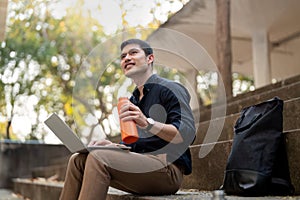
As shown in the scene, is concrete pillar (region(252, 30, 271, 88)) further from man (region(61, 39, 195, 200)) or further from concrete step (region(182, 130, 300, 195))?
man (region(61, 39, 195, 200))

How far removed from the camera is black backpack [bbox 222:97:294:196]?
2092 millimetres

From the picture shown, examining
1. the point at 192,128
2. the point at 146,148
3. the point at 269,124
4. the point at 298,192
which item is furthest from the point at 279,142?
the point at 146,148

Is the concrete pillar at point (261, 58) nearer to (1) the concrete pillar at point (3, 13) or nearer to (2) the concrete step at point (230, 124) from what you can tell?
(2) the concrete step at point (230, 124)

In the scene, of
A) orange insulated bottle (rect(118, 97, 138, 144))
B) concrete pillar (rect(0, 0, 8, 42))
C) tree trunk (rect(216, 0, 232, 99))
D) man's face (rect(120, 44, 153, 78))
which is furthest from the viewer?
tree trunk (rect(216, 0, 232, 99))

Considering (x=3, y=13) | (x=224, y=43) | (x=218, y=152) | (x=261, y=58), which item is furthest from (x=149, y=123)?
(x=261, y=58)

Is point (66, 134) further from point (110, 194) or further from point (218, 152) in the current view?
point (218, 152)

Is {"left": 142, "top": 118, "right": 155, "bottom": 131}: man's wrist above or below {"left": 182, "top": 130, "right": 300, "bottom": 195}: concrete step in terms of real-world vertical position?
above

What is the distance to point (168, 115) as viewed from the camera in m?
2.22

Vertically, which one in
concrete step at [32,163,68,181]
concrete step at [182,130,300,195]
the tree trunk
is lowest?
concrete step at [32,163,68,181]

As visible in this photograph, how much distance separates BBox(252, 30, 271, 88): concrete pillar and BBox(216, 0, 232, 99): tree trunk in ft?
5.26

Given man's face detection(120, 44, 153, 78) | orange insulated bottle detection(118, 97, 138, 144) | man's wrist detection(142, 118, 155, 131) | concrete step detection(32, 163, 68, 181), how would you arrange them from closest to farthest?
orange insulated bottle detection(118, 97, 138, 144), man's wrist detection(142, 118, 155, 131), man's face detection(120, 44, 153, 78), concrete step detection(32, 163, 68, 181)

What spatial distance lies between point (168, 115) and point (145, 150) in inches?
9.8

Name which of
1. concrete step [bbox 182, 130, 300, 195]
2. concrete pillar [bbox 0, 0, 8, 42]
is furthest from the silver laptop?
concrete pillar [bbox 0, 0, 8, 42]

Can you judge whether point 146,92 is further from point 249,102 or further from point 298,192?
point 249,102
